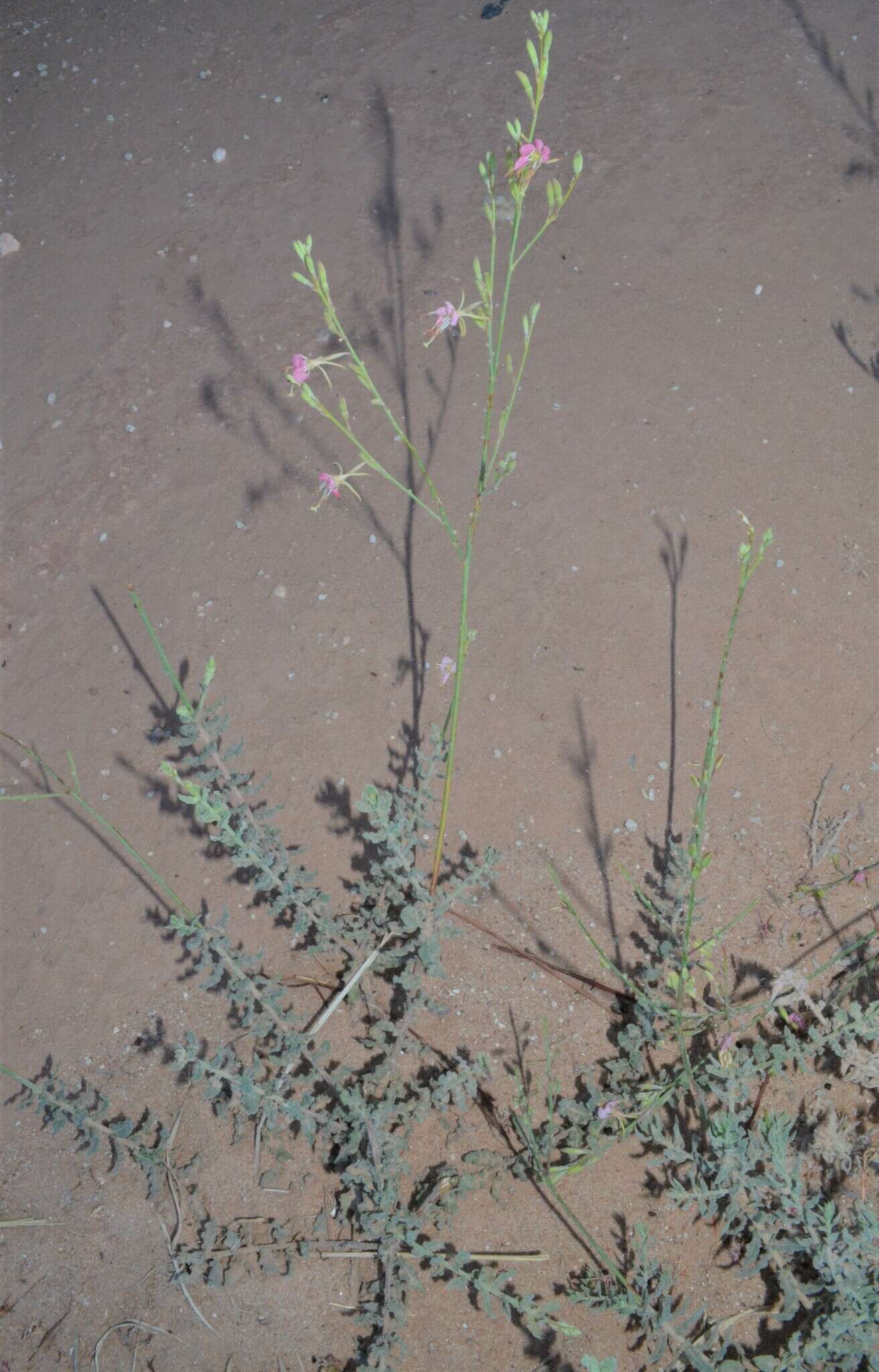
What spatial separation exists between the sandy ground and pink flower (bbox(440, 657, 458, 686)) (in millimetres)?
75

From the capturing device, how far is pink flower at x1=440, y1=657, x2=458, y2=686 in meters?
2.38

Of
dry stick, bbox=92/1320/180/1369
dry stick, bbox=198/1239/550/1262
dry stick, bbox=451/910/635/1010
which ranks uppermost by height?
dry stick, bbox=451/910/635/1010

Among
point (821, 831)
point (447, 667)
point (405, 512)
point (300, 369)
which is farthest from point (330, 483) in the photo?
point (821, 831)

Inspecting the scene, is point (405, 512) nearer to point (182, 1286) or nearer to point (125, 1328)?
point (182, 1286)

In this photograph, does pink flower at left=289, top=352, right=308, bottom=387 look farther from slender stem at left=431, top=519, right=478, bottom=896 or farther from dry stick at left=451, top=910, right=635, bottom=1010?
dry stick at left=451, top=910, right=635, bottom=1010

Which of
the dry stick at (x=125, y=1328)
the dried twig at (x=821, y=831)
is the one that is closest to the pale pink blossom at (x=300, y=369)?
the dried twig at (x=821, y=831)

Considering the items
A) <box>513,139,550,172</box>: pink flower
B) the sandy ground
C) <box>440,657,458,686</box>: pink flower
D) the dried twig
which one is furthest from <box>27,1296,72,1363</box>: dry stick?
<box>513,139,550,172</box>: pink flower

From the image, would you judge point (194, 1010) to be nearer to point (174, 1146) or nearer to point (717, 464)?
point (174, 1146)

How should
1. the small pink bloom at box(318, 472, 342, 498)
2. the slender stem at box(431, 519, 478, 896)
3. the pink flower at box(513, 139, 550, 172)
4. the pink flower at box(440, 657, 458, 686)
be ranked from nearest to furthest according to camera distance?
1. the pink flower at box(513, 139, 550, 172)
2. the small pink bloom at box(318, 472, 342, 498)
3. the slender stem at box(431, 519, 478, 896)
4. the pink flower at box(440, 657, 458, 686)

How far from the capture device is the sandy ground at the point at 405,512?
85.6 inches

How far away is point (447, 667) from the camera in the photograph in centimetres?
244

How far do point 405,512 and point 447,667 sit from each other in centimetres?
57

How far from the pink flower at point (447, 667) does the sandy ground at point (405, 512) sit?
0.07 metres

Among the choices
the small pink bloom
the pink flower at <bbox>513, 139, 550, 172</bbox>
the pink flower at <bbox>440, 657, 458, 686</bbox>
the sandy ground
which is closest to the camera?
the pink flower at <bbox>513, 139, 550, 172</bbox>
